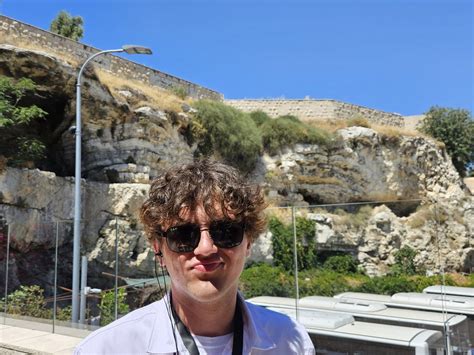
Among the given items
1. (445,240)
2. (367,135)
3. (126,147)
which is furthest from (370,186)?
(445,240)

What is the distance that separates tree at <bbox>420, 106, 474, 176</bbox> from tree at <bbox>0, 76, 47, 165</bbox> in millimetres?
28420

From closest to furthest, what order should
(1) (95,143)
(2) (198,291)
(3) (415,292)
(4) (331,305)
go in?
(2) (198,291) → (3) (415,292) → (4) (331,305) → (1) (95,143)

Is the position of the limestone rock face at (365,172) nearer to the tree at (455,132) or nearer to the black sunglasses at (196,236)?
the tree at (455,132)

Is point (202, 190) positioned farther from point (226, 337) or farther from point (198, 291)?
point (226, 337)

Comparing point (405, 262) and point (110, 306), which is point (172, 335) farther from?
point (110, 306)

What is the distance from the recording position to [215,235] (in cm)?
125

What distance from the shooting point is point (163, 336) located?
123cm

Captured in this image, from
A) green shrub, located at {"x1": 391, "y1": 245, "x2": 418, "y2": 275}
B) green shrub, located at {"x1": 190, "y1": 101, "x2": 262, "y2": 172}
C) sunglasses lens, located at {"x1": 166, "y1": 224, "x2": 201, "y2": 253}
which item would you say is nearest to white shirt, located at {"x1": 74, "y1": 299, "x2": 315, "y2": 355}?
sunglasses lens, located at {"x1": 166, "y1": 224, "x2": 201, "y2": 253}

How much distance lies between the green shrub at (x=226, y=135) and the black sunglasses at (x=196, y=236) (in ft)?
49.4

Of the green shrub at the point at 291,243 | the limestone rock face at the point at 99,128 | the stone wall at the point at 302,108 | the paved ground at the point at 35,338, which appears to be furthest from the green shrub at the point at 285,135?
the green shrub at the point at 291,243

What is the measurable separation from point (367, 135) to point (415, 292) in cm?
1837

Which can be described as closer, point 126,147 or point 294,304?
point 294,304

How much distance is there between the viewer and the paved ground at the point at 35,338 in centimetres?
490

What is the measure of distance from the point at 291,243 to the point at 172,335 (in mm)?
3839
